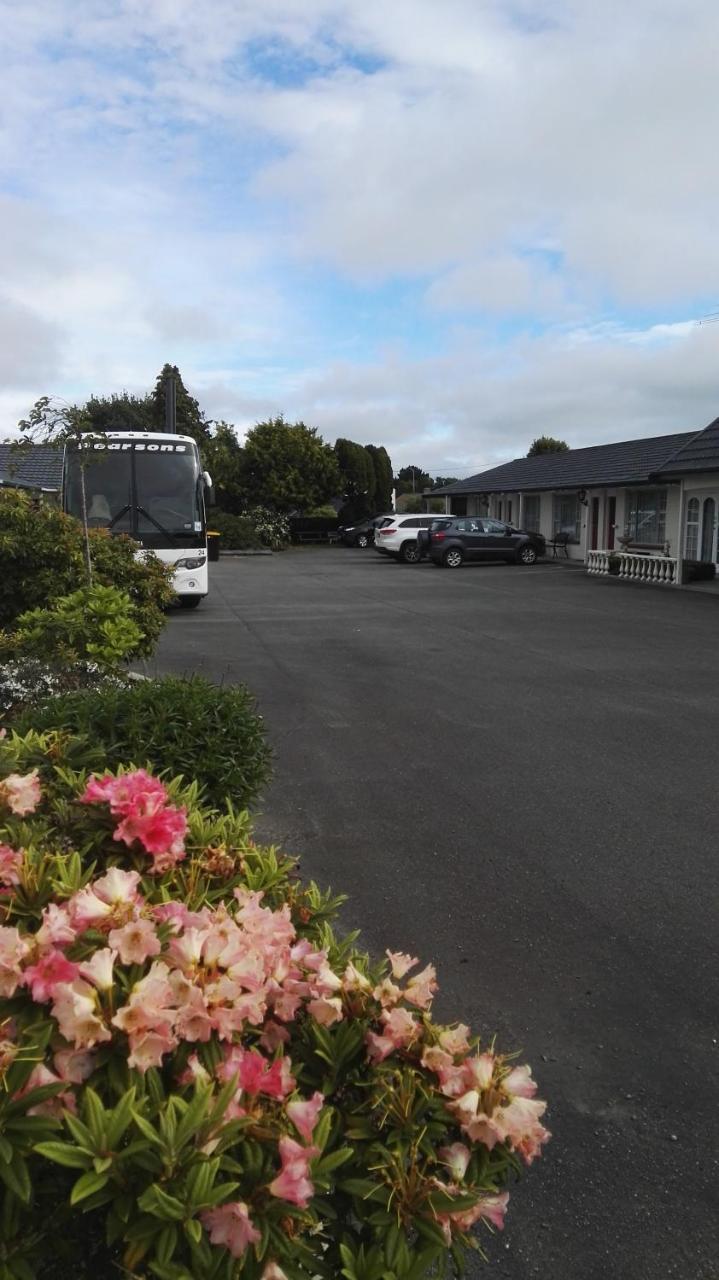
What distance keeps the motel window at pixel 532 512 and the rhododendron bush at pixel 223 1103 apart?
39331 millimetres

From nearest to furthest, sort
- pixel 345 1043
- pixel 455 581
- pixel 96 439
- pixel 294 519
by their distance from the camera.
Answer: pixel 345 1043
pixel 96 439
pixel 455 581
pixel 294 519

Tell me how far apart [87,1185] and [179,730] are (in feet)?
11.5

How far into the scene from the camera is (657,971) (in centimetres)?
450

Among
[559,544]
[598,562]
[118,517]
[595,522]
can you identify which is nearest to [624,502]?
[595,522]

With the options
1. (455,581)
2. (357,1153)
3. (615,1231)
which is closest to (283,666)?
(615,1231)

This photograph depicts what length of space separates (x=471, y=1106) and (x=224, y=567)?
3528 centimetres

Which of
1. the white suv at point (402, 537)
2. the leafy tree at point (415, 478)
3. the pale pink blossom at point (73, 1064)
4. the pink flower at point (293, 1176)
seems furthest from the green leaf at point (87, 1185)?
the leafy tree at point (415, 478)

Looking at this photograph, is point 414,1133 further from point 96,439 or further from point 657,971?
point 96,439

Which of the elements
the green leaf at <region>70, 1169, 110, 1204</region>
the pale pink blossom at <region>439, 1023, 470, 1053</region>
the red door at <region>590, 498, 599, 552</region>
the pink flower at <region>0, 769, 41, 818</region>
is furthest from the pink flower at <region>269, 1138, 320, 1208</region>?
the red door at <region>590, 498, 599, 552</region>

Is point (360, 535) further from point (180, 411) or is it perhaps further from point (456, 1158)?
point (456, 1158)

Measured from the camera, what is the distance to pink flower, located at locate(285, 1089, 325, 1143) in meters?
1.73

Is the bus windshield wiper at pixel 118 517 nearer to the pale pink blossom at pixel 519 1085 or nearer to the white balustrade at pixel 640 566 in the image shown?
the white balustrade at pixel 640 566

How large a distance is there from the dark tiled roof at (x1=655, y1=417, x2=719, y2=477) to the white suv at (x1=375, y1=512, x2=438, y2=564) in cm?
1137

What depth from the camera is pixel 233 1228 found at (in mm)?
1611
